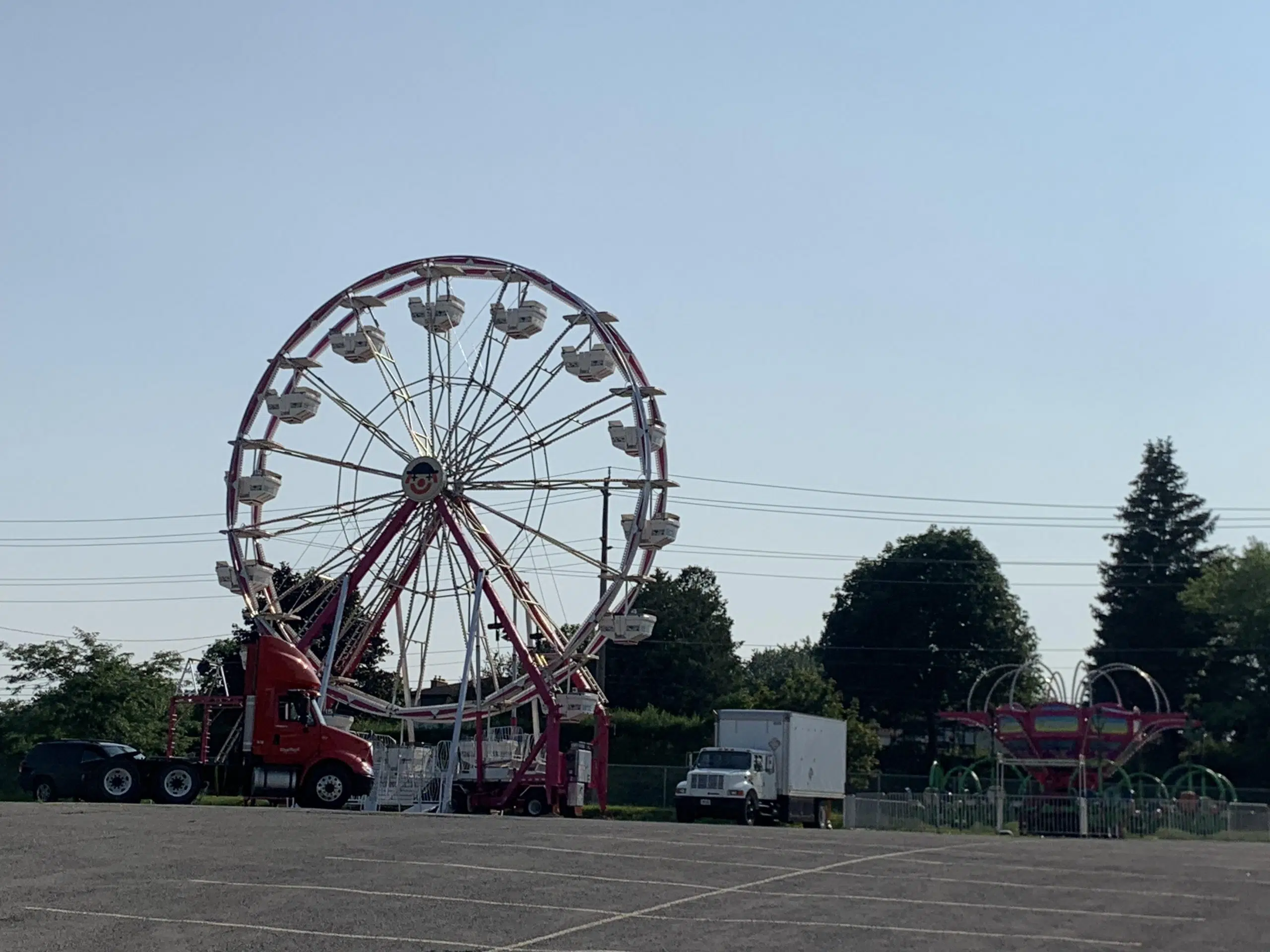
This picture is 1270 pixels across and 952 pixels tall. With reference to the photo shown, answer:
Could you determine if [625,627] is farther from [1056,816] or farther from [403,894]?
[403,894]

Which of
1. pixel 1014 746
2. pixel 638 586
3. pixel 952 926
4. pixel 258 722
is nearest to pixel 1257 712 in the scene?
pixel 1014 746

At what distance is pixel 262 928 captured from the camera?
14.5m

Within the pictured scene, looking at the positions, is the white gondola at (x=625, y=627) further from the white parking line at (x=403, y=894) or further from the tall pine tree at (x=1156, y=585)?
the tall pine tree at (x=1156, y=585)

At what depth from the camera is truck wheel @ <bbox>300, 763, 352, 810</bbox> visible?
34.5 m

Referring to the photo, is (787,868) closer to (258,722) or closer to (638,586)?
(258,722)

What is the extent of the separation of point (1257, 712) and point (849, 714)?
1776cm

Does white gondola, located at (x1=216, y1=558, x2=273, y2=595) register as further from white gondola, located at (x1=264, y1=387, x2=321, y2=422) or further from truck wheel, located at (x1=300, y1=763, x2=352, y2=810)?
truck wheel, located at (x1=300, y1=763, x2=352, y2=810)

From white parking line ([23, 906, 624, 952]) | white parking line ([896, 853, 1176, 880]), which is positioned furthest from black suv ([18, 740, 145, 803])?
white parking line ([23, 906, 624, 952])

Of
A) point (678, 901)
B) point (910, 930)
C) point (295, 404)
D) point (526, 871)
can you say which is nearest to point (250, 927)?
point (678, 901)

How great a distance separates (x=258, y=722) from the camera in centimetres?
3462

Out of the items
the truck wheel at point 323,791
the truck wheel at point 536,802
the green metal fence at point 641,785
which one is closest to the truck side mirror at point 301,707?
the truck wheel at point 323,791

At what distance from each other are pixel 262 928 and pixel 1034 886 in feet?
30.2

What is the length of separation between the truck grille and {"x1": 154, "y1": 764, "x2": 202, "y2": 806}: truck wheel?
1229cm

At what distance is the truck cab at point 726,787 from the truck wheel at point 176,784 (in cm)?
1172
